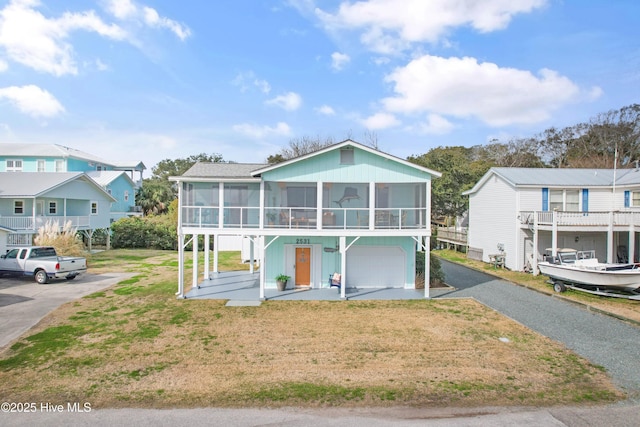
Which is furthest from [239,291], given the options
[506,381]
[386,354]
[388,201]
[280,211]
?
[506,381]

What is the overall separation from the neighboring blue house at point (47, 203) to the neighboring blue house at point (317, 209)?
15575 millimetres

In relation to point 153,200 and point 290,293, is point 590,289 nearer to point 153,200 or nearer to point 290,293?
point 290,293

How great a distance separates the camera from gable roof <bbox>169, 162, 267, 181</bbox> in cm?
1620

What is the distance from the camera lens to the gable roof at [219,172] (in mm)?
16203

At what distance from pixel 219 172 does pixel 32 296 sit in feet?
29.2

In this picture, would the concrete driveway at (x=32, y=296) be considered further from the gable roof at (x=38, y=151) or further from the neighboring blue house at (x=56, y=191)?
the gable roof at (x=38, y=151)

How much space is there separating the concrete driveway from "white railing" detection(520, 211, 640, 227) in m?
22.4

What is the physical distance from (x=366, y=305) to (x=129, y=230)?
28063mm

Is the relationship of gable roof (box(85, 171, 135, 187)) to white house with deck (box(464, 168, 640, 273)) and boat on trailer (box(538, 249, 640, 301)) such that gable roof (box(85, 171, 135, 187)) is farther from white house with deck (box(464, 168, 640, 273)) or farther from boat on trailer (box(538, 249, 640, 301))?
boat on trailer (box(538, 249, 640, 301))

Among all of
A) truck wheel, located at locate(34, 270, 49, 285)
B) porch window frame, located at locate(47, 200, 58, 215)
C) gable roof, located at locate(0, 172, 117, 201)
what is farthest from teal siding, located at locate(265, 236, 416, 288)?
porch window frame, located at locate(47, 200, 58, 215)

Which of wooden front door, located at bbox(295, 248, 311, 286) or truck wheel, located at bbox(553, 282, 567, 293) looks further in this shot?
wooden front door, located at bbox(295, 248, 311, 286)

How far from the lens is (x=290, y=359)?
9.43 meters

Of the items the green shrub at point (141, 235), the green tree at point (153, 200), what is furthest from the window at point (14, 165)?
the green shrub at point (141, 235)

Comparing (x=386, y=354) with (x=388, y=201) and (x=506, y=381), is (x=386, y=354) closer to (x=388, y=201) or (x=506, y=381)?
(x=506, y=381)
